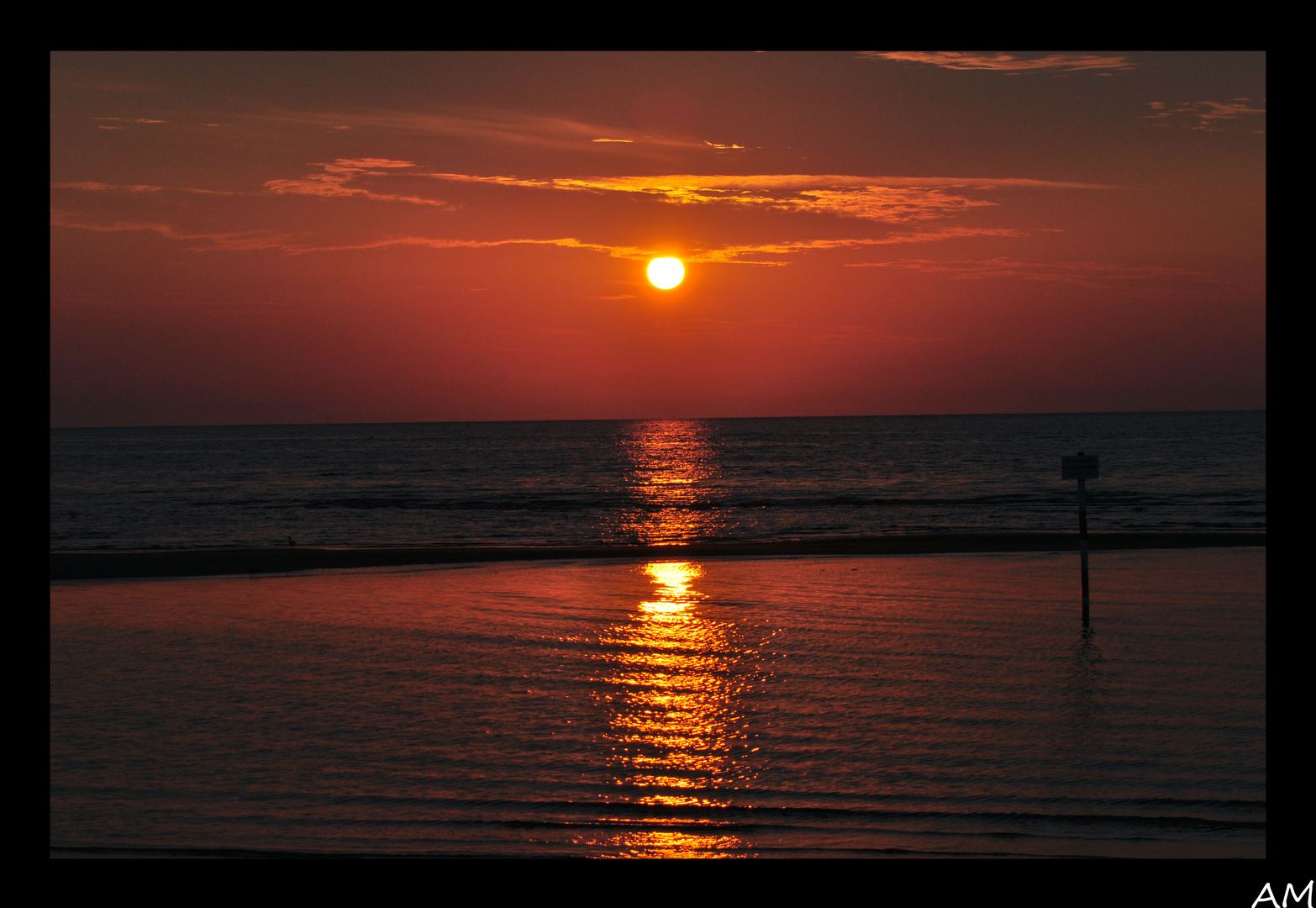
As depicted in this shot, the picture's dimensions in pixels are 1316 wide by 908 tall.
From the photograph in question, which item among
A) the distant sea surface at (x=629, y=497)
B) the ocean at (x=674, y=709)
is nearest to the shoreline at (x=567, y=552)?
the ocean at (x=674, y=709)

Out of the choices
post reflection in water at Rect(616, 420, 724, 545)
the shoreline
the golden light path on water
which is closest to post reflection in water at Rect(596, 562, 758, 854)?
the golden light path on water

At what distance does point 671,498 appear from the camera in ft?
160

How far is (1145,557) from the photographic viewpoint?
828 inches

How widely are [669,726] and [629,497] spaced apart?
41.0 m

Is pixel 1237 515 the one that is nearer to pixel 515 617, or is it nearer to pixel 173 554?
pixel 515 617

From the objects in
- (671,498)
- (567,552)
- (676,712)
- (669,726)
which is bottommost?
(669,726)

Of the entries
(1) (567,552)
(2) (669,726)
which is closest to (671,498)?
(1) (567,552)

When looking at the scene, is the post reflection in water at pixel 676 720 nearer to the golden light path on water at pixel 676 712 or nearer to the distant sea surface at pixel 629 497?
the golden light path on water at pixel 676 712

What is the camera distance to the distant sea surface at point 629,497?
33531mm

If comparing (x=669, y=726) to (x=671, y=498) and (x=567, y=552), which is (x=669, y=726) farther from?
(x=671, y=498)

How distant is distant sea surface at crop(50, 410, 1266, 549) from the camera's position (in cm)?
3353

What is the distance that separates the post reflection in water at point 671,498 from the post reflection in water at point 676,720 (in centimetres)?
1660
